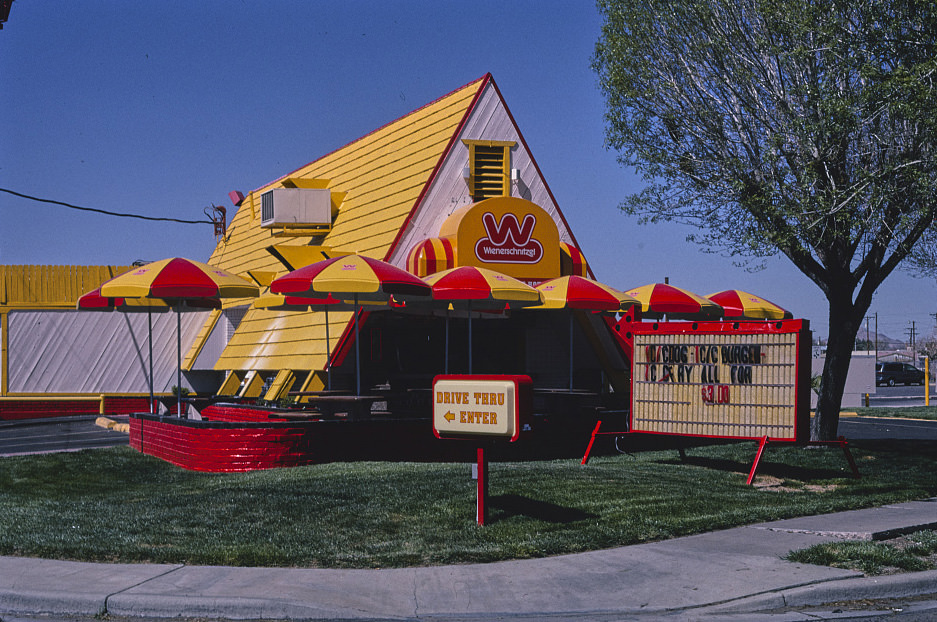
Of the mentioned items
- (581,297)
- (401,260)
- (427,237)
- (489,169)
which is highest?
(489,169)

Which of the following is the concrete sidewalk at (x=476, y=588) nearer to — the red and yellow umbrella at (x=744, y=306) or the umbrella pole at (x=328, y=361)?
the umbrella pole at (x=328, y=361)

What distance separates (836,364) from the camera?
17406 mm

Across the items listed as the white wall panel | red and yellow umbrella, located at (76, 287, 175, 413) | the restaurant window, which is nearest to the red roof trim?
the restaurant window

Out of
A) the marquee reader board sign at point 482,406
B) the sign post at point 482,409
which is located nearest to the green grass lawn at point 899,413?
the sign post at point 482,409

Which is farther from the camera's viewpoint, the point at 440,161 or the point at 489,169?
the point at 489,169

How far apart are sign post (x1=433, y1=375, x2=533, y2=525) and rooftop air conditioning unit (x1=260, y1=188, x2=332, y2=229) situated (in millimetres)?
16721

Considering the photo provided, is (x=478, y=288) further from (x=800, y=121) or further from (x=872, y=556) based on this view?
(x=872, y=556)

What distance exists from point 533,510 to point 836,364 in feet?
29.6

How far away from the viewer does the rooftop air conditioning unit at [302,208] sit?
26.2 m

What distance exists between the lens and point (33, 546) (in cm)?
934

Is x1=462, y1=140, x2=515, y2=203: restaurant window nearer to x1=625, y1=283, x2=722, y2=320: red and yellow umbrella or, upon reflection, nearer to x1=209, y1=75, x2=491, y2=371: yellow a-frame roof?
x1=209, y1=75, x2=491, y2=371: yellow a-frame roof

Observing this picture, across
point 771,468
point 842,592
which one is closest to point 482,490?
point 842,592

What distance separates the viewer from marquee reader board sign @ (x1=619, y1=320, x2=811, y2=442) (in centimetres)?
1274

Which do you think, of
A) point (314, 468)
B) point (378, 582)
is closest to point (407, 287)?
point (314, 468)
